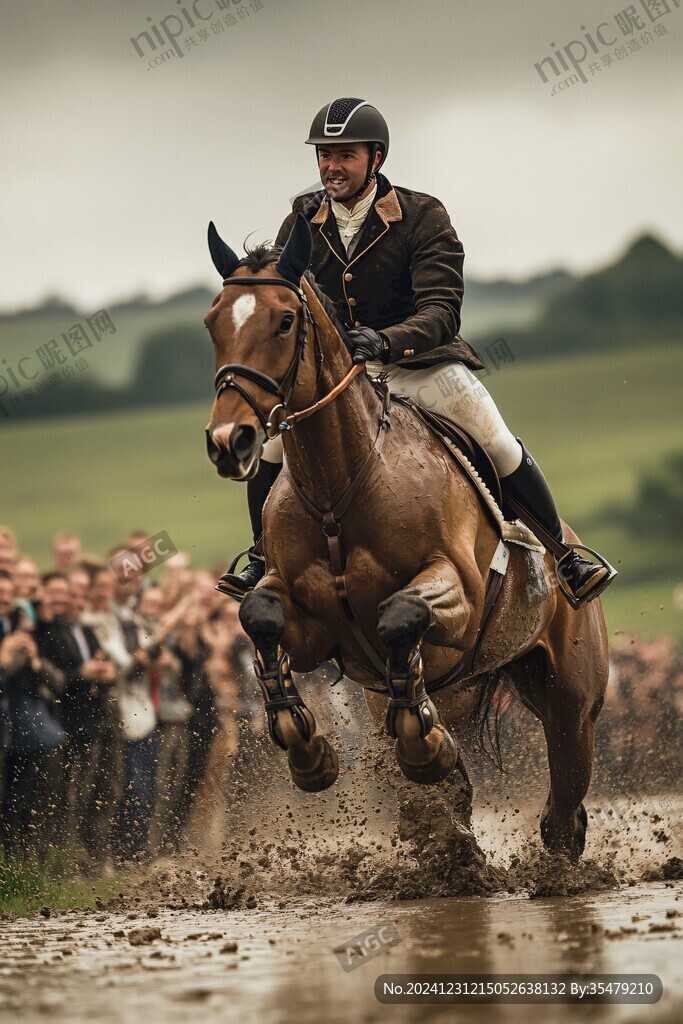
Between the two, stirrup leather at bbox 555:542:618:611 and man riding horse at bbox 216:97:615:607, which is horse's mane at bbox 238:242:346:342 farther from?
stirrup leather at bbox 555:542:618:611

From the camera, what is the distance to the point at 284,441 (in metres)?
5.39

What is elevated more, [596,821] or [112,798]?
[112,798]

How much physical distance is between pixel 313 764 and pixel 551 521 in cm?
181

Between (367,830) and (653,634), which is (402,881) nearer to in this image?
(367,830)

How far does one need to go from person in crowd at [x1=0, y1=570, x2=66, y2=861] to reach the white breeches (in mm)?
2063

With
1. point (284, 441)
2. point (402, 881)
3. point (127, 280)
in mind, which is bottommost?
point (402, 881)

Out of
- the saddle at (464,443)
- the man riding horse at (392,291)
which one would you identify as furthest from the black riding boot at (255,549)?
the saddle at (464,443)

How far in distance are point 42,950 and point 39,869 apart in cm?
216

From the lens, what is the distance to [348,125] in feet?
18.2

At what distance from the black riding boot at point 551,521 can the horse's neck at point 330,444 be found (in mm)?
1141

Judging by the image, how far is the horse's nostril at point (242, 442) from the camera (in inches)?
178

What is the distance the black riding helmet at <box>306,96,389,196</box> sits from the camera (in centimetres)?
555

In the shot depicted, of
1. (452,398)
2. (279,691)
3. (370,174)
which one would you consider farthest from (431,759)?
(370,174)

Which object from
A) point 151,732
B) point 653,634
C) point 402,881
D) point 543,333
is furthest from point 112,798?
point 543,333
